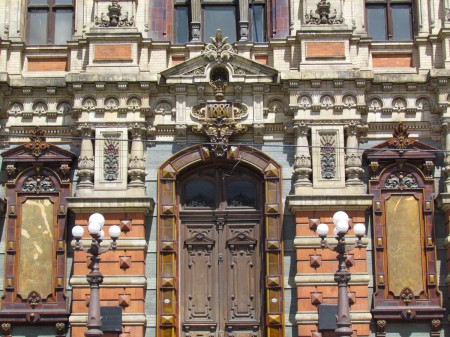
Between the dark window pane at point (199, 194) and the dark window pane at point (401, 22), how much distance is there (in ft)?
19.5

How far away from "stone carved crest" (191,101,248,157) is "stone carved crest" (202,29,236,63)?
107cm

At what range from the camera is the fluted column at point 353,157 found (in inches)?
885

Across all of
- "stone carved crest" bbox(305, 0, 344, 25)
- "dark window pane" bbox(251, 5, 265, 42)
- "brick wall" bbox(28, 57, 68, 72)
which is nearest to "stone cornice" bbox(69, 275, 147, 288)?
"brick wall" bbox(28, 57, 68, 72)

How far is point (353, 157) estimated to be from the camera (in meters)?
22.6

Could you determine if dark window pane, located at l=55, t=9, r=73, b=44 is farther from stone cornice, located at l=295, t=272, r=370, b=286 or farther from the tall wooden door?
stone cornice, located at l=295, t=272, r=370, b=286

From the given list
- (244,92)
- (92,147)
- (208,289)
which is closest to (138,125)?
(92,147)

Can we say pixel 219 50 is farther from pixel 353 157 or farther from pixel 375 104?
pixel 353 157

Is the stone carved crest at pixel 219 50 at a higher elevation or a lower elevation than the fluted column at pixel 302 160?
higher

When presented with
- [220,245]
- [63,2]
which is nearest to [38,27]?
[63,2]

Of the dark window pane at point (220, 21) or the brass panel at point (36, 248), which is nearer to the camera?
the brass panel at point (36, 248)

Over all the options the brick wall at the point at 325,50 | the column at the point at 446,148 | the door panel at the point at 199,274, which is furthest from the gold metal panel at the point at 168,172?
the column at the point at 446,148

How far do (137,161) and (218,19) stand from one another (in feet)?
14.6

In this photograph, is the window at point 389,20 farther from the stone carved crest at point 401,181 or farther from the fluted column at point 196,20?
the fluted column at point 196,20

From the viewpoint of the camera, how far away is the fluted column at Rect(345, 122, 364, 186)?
22.5 meters
